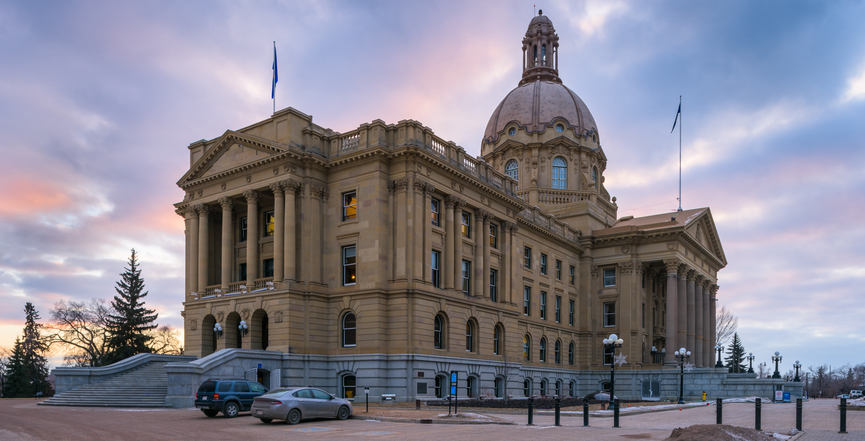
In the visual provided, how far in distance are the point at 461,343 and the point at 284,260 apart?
1242 cm

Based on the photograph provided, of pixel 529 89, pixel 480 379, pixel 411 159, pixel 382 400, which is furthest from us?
pixel 529 89

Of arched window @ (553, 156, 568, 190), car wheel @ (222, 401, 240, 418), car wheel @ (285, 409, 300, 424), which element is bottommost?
car wheel @ (222, 401, 240, 418)

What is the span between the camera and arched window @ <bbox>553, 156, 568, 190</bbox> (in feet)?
263

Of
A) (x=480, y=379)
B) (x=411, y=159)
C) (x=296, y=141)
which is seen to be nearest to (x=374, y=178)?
(x=411, y=159)

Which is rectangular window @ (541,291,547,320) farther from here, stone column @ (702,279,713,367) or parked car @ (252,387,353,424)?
parked car @ (252,387,353,424)

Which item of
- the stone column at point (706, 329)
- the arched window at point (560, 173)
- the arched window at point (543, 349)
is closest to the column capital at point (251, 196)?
the arched window at point (543, 349)

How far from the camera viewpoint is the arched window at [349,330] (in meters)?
43.6

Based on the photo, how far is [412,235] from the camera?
141 feet

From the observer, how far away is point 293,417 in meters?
26.2

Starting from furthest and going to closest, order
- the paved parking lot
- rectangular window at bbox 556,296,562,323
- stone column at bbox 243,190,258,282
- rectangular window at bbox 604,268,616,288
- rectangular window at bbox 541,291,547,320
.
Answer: rectangular window at bbox 604,268,616,288 < rectangular window at bbox 556,296,562,323 < rectangular window at bbox 541,291,547,320 < stone column at bbox 243,190,258,282 < the paved parking lot

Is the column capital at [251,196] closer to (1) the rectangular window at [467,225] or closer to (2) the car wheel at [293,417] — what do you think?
(1) the rectangular window at [467,225]

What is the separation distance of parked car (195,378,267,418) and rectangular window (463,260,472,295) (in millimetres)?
21064

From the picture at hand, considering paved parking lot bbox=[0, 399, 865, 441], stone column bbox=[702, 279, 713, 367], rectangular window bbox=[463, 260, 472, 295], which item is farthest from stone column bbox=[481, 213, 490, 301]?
stone column bbox=[702, 279, 713, 367]

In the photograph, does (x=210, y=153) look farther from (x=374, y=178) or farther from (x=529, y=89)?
(x=529, y=89)
